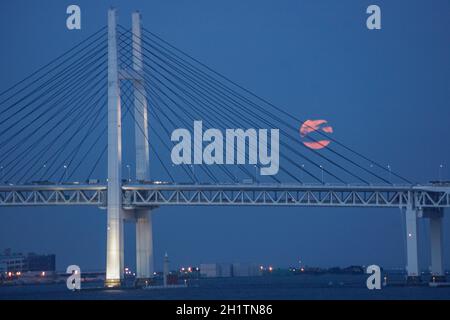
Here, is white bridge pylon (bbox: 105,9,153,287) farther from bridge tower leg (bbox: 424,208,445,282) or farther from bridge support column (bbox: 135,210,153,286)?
bridge tower leg (bbox: 424,208,445,282)

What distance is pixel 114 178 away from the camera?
6084 cm

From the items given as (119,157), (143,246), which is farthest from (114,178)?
(143,246)

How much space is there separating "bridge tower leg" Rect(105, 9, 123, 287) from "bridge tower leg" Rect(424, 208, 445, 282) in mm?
20351

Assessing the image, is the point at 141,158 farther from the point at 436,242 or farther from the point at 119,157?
the point at 436,242

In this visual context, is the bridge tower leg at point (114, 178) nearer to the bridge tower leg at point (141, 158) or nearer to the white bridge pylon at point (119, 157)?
the white bridge pylon at point (119, 157)

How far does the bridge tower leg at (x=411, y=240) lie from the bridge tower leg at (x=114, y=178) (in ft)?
58.6

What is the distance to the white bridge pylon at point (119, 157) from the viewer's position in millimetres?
59875

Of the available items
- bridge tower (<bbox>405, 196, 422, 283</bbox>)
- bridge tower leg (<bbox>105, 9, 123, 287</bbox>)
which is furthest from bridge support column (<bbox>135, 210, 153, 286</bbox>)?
bridge tower (<bbox>405, 196, 422, 283</bbox>)

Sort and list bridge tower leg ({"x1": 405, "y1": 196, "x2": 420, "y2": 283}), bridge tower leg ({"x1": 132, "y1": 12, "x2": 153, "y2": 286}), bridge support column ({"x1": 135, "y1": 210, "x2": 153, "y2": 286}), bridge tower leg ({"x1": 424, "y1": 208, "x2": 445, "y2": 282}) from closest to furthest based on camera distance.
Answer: bridge tower leg ({"x1": 132, "y1": 12, "x2": 153, "y2": 286})
bridge support column ({"x1": 135, "y1": 210, "x2": 153, "y2": 286})
bridge tower leg ({"x1": 405, "y1": 196, "x2": 420, "y2": 283})
bridge tower leg ({"x1": 424, "y1": 208, "x2": 445, "y2": 282})

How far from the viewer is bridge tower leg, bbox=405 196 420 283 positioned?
6656 cm

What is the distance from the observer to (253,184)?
63.9m
